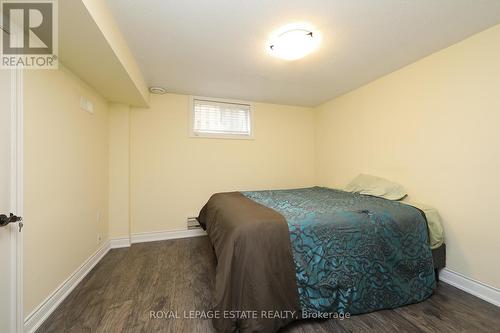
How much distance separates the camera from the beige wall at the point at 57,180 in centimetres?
142

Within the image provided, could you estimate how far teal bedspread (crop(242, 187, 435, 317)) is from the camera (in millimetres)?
1460

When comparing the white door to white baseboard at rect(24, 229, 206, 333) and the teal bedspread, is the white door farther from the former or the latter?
the teal bedspread

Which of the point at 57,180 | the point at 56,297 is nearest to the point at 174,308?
the point at 56,297

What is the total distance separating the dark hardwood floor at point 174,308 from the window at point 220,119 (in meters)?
2.14

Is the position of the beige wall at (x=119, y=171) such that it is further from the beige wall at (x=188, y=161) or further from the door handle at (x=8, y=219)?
the door handle at (x=8, y=219)

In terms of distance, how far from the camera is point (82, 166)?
2139 mm

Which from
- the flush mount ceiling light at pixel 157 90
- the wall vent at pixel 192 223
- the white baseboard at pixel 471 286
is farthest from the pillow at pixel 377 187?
the flush mount ceiling light at pixel 157 90

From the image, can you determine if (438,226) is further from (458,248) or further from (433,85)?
(433,85)

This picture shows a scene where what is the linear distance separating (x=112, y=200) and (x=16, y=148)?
180cm

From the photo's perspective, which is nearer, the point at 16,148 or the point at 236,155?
the point at 16,148

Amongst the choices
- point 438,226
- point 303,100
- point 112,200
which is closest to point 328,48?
point 303,100

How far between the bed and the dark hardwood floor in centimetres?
9

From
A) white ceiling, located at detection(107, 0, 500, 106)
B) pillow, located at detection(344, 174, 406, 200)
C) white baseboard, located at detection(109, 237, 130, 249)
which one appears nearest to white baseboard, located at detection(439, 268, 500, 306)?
pillow, located at detection(344, 174, 406, 200)

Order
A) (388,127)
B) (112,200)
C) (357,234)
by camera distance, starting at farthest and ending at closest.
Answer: (112,200) < (388,127) < (357,234)
